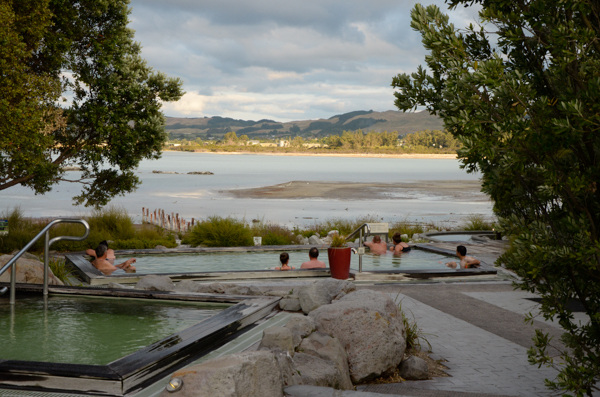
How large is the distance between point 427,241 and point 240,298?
1149 centimetres

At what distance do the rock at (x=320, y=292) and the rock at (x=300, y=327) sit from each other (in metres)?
1.04

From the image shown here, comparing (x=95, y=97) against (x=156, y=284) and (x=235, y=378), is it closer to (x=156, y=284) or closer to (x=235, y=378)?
(x=156, y=284)

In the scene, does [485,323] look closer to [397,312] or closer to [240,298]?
[397,312]

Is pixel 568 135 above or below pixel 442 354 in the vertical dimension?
above

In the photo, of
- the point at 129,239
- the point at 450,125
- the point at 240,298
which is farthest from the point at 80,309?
the point at 129,239

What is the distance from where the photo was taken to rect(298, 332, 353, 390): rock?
476 cm

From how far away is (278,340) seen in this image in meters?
4.70

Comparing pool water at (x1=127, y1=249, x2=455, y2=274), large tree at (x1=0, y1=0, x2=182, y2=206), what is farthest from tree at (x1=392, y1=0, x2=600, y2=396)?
large tree at (x1=0, y1=0, x2=182, y2=206)

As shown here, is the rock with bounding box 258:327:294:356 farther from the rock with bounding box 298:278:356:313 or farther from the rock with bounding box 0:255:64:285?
the rock with bounding box 0:255:64:285

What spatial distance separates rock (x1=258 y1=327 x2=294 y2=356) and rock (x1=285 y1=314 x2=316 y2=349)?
25 cm

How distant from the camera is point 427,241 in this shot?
664 inches

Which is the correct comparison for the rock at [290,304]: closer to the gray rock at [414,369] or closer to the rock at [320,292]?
the rock at [320,292]

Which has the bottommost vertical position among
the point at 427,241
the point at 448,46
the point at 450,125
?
the point at 427,241

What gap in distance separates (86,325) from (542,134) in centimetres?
462
